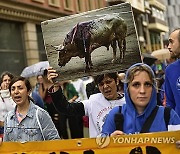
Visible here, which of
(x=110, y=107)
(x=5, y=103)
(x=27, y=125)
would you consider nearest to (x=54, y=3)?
(x=5, y=103)

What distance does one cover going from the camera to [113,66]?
168 inches

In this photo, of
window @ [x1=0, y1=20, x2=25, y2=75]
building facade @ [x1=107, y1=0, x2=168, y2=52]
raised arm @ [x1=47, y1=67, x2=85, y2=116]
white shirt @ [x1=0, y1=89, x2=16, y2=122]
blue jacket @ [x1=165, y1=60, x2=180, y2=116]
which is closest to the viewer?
raised arm @ [x1=47, y1=67, x2=85, y2=116]

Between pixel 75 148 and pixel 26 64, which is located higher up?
pixel 26 64

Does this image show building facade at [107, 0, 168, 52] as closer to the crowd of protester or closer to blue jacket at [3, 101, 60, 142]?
the crowd of protester

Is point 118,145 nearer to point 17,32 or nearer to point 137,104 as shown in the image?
point 137,104

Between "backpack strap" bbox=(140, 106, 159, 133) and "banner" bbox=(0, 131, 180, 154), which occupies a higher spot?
"backpack strap" bbox=(140, 106, 159, 133)

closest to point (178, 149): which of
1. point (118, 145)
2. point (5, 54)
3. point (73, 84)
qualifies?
point (118, 145)

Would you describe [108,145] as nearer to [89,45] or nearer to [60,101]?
[60,101]

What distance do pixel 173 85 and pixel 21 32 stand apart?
620 inches

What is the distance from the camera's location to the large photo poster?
4.21 m

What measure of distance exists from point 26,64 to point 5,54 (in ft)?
6.64

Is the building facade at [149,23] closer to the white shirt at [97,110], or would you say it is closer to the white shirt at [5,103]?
the white shirt at [5,103]

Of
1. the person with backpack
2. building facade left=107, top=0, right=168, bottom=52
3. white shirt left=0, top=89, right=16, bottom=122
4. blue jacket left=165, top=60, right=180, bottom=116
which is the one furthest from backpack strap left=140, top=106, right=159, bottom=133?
building facade left=107, top=0, right=168, bottom=52

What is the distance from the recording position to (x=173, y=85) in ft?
13.9
